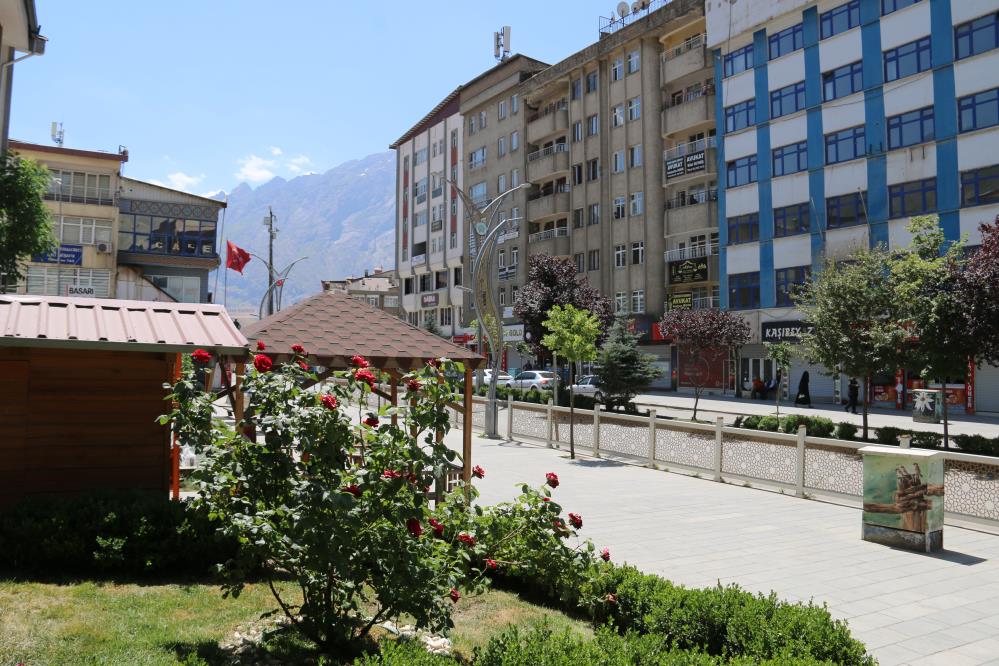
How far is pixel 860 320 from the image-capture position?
64.3 feet

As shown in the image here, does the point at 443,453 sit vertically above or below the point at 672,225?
below

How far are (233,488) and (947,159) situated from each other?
31.9m

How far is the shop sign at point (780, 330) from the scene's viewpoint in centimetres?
3366

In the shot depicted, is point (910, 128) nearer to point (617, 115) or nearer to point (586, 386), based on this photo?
point (617, 115)

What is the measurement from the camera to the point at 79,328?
676 centimetres

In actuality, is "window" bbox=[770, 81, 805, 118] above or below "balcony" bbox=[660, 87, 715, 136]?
below

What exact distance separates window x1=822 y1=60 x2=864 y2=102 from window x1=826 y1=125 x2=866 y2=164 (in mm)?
1706

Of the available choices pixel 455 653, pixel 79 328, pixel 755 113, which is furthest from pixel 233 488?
pixel 755 113

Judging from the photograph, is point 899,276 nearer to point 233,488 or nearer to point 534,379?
point 233,488

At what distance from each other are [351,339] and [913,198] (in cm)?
2817

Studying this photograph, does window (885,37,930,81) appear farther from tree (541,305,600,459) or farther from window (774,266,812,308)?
tree (541,305,600,459)

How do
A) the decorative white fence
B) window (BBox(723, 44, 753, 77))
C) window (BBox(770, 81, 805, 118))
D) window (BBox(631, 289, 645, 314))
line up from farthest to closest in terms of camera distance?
window (BBox(631, 289, 645, 314)) → window (BBox(723, 44, 753, 77)) → window (BBox(770, 81, 805, 118)) → the decorative white fence

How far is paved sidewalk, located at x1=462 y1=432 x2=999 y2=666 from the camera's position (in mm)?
6309

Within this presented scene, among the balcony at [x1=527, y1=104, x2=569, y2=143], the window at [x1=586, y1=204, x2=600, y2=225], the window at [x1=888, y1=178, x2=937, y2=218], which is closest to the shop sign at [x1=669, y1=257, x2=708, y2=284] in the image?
the window at [x1=586, y1=204, x2=600, y2=225]
